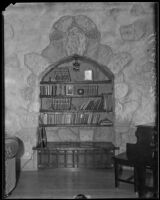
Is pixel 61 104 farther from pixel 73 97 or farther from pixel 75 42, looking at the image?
pixel 75 42

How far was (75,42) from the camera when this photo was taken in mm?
4949

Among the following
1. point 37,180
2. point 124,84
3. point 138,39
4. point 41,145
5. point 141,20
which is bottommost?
point 37,180

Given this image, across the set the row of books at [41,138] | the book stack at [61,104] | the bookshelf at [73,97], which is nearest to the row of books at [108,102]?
the bookshelf at [73,97]

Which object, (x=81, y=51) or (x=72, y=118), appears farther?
(x=72, y=118)

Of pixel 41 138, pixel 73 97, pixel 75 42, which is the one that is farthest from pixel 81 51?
pixel 41 138

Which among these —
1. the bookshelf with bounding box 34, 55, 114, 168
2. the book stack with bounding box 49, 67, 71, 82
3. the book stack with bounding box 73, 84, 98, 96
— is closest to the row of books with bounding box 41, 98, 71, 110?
the bookshelf with bounding box 34, 55, 114, 168

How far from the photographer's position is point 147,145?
3.51 m

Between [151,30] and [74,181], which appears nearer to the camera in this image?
[74,181]

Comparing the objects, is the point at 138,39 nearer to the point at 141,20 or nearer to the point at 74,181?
the point at 141,20

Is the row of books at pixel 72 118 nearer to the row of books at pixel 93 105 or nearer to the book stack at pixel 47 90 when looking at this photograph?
the row of books at pixel 93 105

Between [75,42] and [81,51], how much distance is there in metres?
0.21

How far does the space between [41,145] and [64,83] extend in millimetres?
1298

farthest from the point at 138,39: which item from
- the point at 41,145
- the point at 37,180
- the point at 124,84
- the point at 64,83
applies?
the point at 37,180

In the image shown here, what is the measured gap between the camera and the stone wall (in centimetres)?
486
